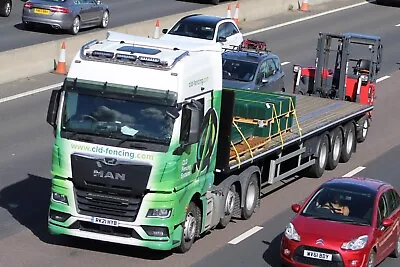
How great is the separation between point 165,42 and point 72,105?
2.08m

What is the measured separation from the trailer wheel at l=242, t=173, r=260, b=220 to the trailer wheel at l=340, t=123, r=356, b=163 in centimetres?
573

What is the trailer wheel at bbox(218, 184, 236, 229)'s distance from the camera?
1894 centimetres

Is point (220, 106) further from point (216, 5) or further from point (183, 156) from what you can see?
point (216, 5)

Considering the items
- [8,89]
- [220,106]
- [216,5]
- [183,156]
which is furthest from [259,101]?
[216,5]

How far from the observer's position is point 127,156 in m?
16.6

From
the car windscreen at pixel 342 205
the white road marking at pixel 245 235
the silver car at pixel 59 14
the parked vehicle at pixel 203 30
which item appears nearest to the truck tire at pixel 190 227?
the white road marking at pixel 245 235

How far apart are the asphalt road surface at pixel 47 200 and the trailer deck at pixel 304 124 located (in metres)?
1.19

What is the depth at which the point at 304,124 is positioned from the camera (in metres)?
23.1

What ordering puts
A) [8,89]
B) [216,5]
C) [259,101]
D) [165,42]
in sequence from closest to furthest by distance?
[165,42]
[259,101]
[8,89]
[216,5]

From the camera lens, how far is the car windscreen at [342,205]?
1709 centimetres

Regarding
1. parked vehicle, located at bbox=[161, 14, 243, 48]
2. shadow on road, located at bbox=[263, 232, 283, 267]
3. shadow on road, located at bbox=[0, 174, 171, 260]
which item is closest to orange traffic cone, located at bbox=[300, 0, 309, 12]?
Answer: parked vehicle, located at bbox=[161, 14, 243, 48]

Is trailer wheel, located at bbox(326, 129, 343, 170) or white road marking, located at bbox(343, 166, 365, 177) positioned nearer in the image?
white road marking, located at bbox(343, 166, 365, 177)

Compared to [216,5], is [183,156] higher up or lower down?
higher up

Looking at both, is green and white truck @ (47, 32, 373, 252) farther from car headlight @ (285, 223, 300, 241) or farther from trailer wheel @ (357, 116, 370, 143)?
trailer wheel @ (357, 116, 370, 143)
